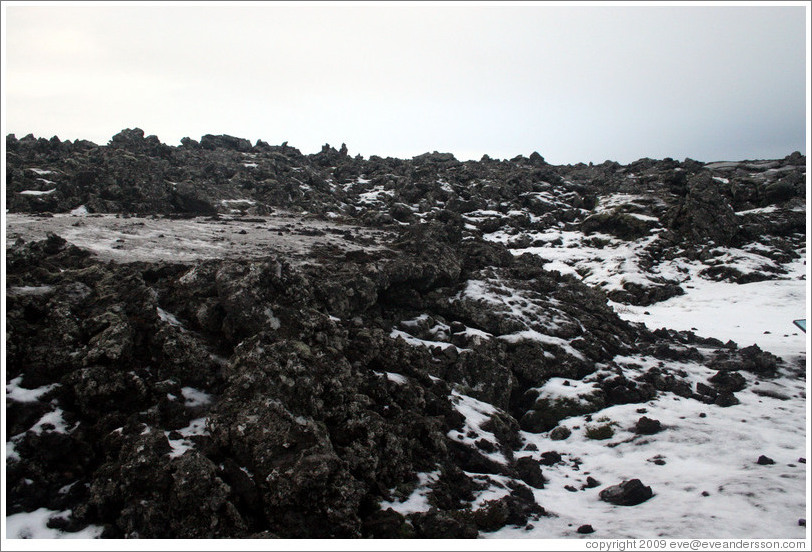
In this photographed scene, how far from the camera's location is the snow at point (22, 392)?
9.69 m

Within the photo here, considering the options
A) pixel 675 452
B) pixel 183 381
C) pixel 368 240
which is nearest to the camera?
pixel 183 381

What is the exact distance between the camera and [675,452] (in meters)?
14.2

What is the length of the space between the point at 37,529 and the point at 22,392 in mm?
3596

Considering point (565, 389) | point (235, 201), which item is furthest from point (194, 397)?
point (235, 201)

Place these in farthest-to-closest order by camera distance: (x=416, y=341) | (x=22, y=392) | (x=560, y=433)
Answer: (x=416, y=341) → (x=560, y=433) → (x=22, y=392)

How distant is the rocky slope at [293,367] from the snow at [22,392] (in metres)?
0.05

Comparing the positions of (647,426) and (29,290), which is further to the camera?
(647,426)

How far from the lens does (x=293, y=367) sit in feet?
37.1

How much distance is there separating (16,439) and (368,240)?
2250cm

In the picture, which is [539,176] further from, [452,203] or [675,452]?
[675,452]

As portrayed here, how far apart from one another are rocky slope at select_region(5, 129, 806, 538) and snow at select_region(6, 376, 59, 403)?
5cm

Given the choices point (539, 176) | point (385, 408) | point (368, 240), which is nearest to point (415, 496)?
point (385, 408)

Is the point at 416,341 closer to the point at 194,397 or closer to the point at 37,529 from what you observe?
the point at 194,397

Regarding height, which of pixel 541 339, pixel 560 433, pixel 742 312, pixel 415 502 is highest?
pixel 541 339
